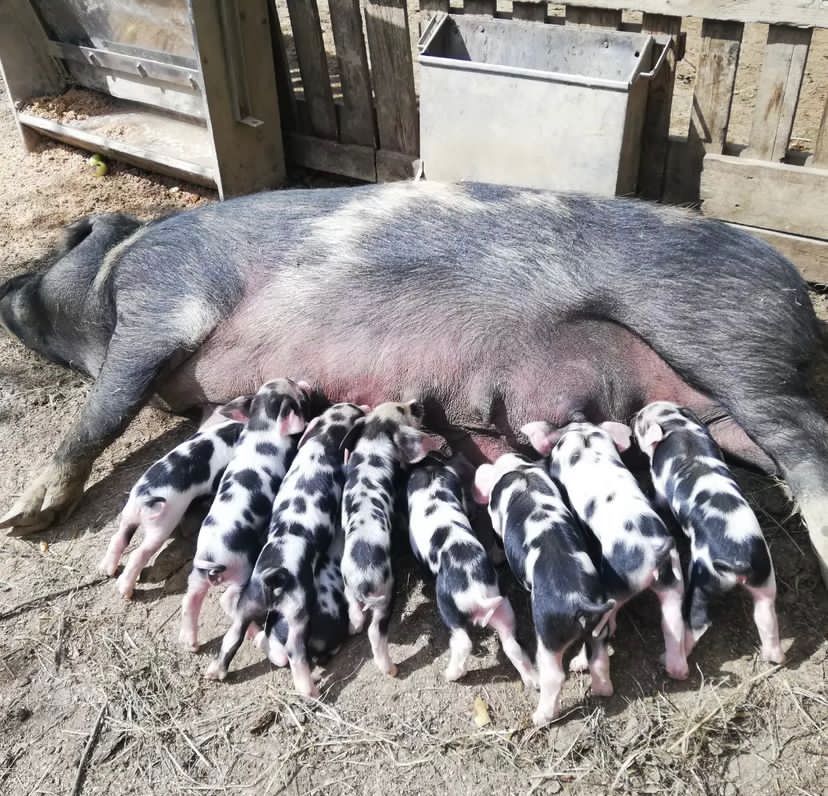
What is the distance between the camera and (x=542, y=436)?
3.00 metres

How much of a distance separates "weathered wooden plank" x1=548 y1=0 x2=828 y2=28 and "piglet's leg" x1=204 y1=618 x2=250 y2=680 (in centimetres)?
320

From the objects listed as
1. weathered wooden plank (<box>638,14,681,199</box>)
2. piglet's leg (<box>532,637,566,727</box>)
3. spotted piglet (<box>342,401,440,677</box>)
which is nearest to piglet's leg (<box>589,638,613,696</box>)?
piglet's leg (<box>532,637,566,727</box>)

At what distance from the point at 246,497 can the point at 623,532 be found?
3.86 ft

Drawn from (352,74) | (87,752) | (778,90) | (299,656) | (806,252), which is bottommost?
(87,752)

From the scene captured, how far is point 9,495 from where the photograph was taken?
342 centimetres

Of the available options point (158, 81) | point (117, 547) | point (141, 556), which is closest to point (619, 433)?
point (141, 556)

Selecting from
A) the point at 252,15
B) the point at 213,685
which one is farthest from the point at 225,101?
the point at 213,685

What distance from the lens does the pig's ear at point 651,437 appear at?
9.39 ft

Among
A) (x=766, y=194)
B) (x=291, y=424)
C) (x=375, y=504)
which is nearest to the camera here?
(x=375, y=504)

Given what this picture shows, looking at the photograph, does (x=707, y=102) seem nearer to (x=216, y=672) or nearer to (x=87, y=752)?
(x=216, y=672)

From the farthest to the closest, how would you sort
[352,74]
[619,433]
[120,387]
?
1. [352,74]
2. [120,387]
3. [619,433]

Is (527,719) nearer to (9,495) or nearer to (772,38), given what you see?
(9,495)

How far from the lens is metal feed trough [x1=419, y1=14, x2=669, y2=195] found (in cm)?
389

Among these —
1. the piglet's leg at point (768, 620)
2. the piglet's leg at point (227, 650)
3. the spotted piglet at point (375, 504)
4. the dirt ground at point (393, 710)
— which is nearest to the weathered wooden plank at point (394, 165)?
the spotted piglet at point (375, 504)
